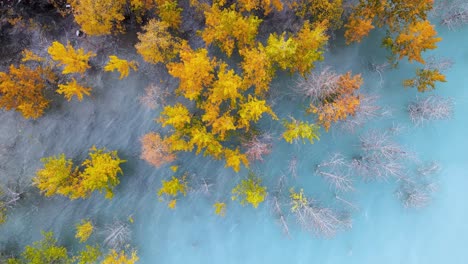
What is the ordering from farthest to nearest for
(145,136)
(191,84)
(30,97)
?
(145,136) < (30,97) < (191,84)

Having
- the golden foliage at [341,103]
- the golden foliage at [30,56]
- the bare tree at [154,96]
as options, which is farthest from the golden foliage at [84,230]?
the golden foliage at [341,103]

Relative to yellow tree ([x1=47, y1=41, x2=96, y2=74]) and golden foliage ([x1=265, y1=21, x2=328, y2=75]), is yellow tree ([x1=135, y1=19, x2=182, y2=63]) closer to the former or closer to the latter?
yellow tree ([x1=47, y1=41, x2=96, y2=74])

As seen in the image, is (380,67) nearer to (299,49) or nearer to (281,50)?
(299,49)

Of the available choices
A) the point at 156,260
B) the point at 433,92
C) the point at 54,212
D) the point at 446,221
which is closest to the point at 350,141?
the point at 433,92

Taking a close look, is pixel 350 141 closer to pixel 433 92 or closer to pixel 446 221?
pixel 433 92

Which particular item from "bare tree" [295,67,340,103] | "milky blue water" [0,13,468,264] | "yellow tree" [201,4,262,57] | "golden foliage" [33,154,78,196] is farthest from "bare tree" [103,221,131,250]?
"bare tree" [295,67,340,103]

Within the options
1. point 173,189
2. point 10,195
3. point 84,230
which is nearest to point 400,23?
point 173,189
